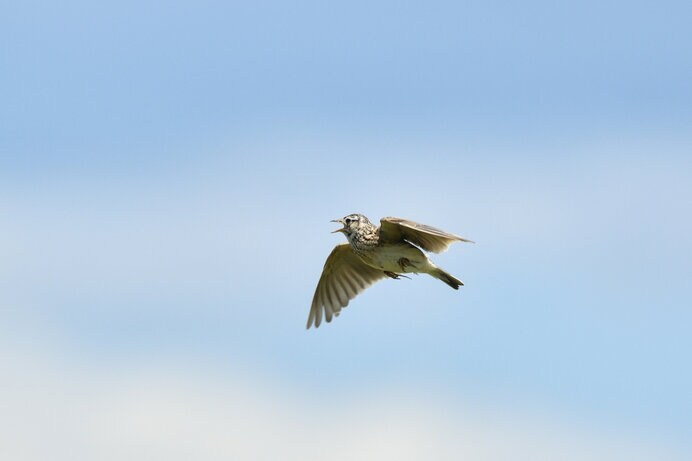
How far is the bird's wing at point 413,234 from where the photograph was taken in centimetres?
1934

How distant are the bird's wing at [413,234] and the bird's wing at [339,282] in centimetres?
264

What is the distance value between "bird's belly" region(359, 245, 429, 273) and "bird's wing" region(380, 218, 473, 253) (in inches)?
5.6

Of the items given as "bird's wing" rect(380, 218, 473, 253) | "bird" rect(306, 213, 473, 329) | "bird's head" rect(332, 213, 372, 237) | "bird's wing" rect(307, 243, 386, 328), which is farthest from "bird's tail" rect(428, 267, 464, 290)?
"bird's wing" rect(307, 243, 386, 328)

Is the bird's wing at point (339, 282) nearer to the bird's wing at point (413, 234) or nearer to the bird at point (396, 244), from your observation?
the bird at point (396, 244)

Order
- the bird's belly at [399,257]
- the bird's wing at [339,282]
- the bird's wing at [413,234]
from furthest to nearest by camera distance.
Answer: the bird's wing at [339,282], the bird's belly at [399,257], the bird's wing at [413,234]

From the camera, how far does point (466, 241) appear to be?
18094 millimetres

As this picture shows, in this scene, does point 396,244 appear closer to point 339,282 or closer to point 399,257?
point 399,257

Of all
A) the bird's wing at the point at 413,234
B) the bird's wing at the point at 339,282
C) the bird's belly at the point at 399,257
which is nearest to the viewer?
the bird's wing at the point at 413,234

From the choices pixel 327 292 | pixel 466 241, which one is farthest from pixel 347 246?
pixel 466 241

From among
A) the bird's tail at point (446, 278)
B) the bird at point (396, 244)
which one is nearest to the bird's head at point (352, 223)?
the bird at point (396, 244)

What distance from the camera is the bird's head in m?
20.8

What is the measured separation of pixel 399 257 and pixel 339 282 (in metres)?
3.45

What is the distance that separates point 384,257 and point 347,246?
91.6 inches

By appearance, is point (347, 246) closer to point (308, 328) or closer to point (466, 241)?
point (308, 328)
